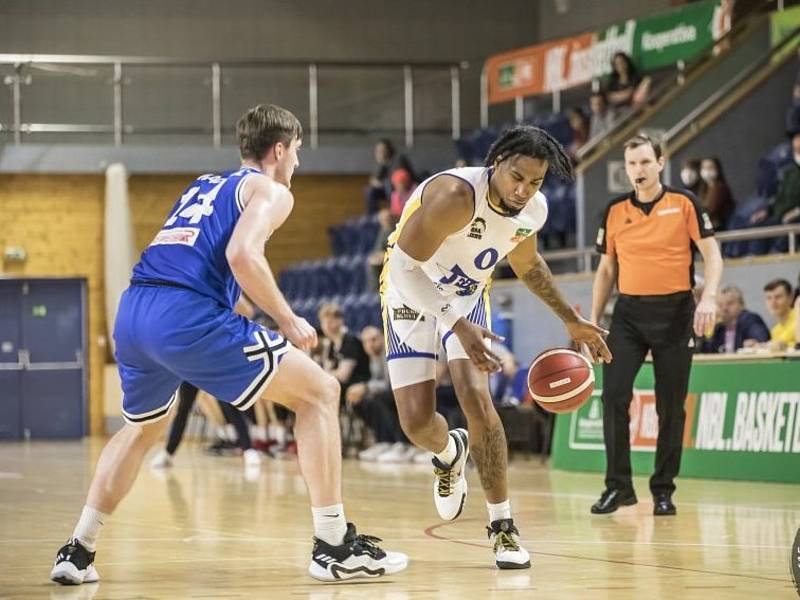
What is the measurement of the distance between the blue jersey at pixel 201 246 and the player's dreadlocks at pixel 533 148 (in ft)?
3.70

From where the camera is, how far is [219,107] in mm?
22688

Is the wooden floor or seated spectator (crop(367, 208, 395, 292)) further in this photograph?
seated spectator (crop(367, 208, 395, 292))

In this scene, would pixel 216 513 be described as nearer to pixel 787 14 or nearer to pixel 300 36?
pixel 787 14

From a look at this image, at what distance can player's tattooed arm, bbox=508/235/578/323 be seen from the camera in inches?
269

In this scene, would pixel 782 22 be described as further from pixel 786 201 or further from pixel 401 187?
pixel 401 187

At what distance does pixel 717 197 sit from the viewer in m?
15.6

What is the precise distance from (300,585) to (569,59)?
52.1 feet

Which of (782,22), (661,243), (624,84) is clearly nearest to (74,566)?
(661,243)

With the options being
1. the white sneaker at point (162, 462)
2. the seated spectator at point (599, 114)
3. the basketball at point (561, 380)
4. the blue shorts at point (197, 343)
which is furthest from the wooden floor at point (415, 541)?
the seated spectator at point (599, 114)

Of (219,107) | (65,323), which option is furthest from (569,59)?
(65,323)

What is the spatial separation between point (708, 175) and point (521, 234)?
947 centimetres

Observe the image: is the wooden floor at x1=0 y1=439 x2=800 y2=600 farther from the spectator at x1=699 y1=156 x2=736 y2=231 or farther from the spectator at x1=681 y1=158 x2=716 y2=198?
the spectator at x1=681 y1=158 x2=716 y2=198

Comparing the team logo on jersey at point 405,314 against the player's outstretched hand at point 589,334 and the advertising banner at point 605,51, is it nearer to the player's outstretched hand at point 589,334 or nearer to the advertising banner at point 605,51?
the player's outstretched hand at point 589,334

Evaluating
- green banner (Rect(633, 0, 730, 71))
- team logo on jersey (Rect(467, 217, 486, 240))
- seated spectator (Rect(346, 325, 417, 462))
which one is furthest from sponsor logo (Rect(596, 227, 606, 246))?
green banner (Rect(633, 0, 730, 71))
